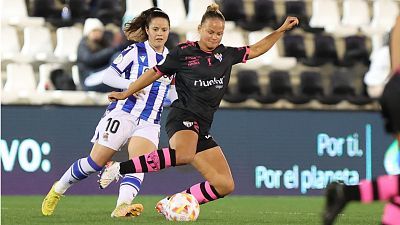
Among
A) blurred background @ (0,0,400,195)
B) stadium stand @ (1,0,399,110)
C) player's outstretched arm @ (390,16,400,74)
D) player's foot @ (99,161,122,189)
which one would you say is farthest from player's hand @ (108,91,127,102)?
stadium stand @ (1,0,399,110)

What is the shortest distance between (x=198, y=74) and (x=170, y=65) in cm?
24

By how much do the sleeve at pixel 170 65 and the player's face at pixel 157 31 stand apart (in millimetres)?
552

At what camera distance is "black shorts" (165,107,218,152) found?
9.63 meters

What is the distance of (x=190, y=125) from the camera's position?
9.63 m

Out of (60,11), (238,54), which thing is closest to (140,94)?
(238,54)

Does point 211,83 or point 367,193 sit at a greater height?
point 211,83

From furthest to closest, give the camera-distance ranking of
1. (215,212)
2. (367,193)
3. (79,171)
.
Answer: (215,212) < (79,171) < (367,193)

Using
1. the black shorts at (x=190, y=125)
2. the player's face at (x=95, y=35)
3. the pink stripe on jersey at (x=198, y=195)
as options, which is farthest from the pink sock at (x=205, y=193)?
the player's face at (x=95, y=35)

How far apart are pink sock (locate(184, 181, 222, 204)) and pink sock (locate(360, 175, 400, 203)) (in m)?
3.50

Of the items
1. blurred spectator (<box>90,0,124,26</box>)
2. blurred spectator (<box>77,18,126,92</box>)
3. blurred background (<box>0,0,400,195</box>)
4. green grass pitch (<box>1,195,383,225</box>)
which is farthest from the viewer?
blurred spectator (<box>90,0,124,26</box>)

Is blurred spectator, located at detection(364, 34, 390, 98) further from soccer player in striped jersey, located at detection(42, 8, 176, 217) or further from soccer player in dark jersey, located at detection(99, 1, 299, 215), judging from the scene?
soccer player in dark jersey, located at detection(99, 1, 299, 215)

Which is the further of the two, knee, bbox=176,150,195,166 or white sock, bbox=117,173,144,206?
white sock, bbox=117,173,144,206

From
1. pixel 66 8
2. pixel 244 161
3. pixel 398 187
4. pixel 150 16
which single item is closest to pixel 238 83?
pixel 244 161

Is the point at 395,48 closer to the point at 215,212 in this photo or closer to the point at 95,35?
the point at 215,212
